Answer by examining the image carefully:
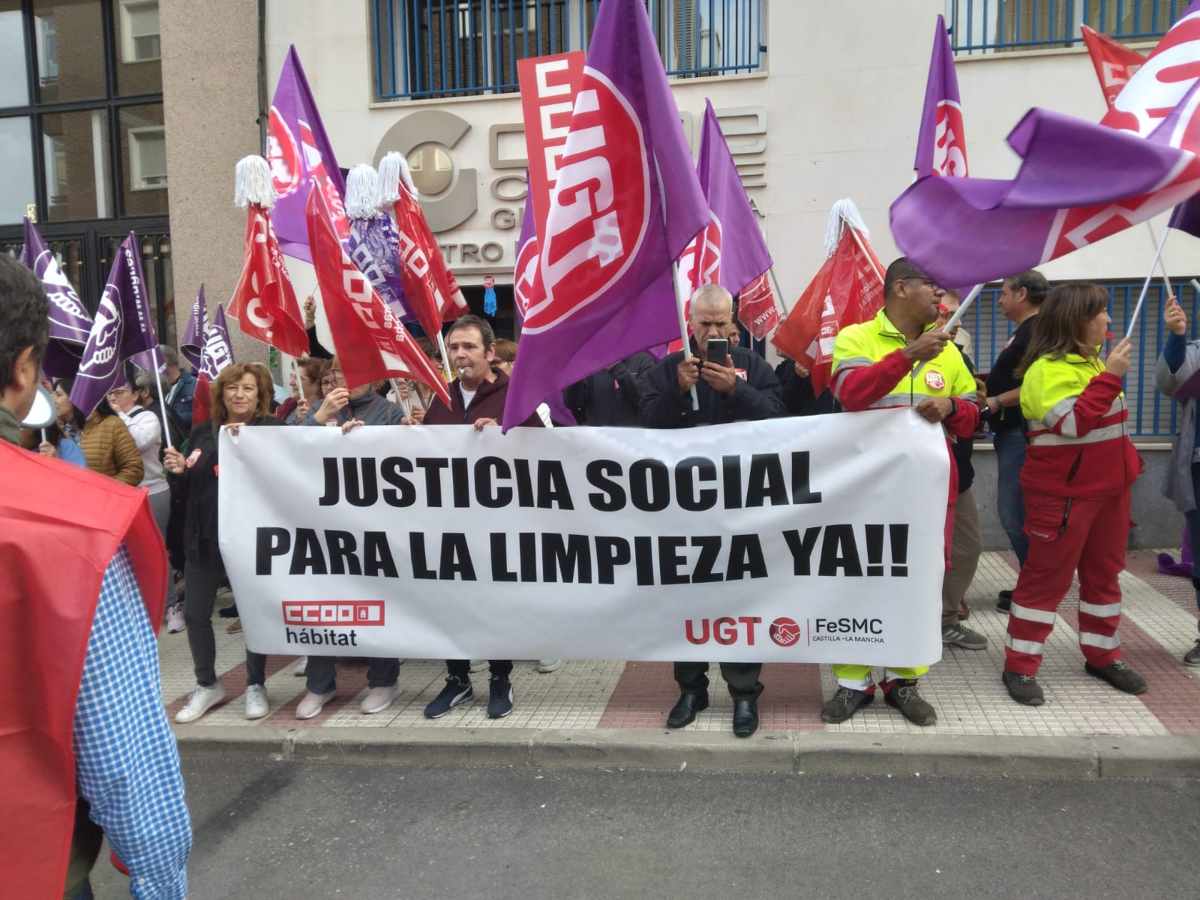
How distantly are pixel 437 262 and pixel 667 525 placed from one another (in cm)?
313

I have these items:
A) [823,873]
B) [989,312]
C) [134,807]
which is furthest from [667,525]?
[989,312]

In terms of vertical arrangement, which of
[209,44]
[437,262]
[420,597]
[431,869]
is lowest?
[431,869]

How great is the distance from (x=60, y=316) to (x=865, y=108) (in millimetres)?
6779

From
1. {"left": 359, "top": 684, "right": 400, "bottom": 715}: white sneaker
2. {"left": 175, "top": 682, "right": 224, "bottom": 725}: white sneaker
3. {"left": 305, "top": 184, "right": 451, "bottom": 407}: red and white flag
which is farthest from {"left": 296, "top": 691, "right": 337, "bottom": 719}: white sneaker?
{"left": 305, "top": 184, "right": 451, "bottom": 407}: red and white flag

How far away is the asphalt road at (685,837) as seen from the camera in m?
3.28

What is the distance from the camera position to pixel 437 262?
6.59 m

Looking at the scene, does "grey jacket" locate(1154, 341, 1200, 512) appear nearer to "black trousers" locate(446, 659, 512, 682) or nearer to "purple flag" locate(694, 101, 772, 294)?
"purple flag" locate(694, 101, 772, 294)

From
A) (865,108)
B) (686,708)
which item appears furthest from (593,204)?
(865,108)

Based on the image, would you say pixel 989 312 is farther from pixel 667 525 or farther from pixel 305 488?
pixel 305 488

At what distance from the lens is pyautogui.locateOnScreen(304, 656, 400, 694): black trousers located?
5000 mm

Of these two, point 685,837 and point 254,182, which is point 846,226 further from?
point 685,837

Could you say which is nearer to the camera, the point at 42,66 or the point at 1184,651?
the point at 1184,651

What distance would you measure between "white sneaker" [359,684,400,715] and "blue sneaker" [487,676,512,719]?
22.4 inches

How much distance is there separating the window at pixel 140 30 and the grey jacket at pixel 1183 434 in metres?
11.3
